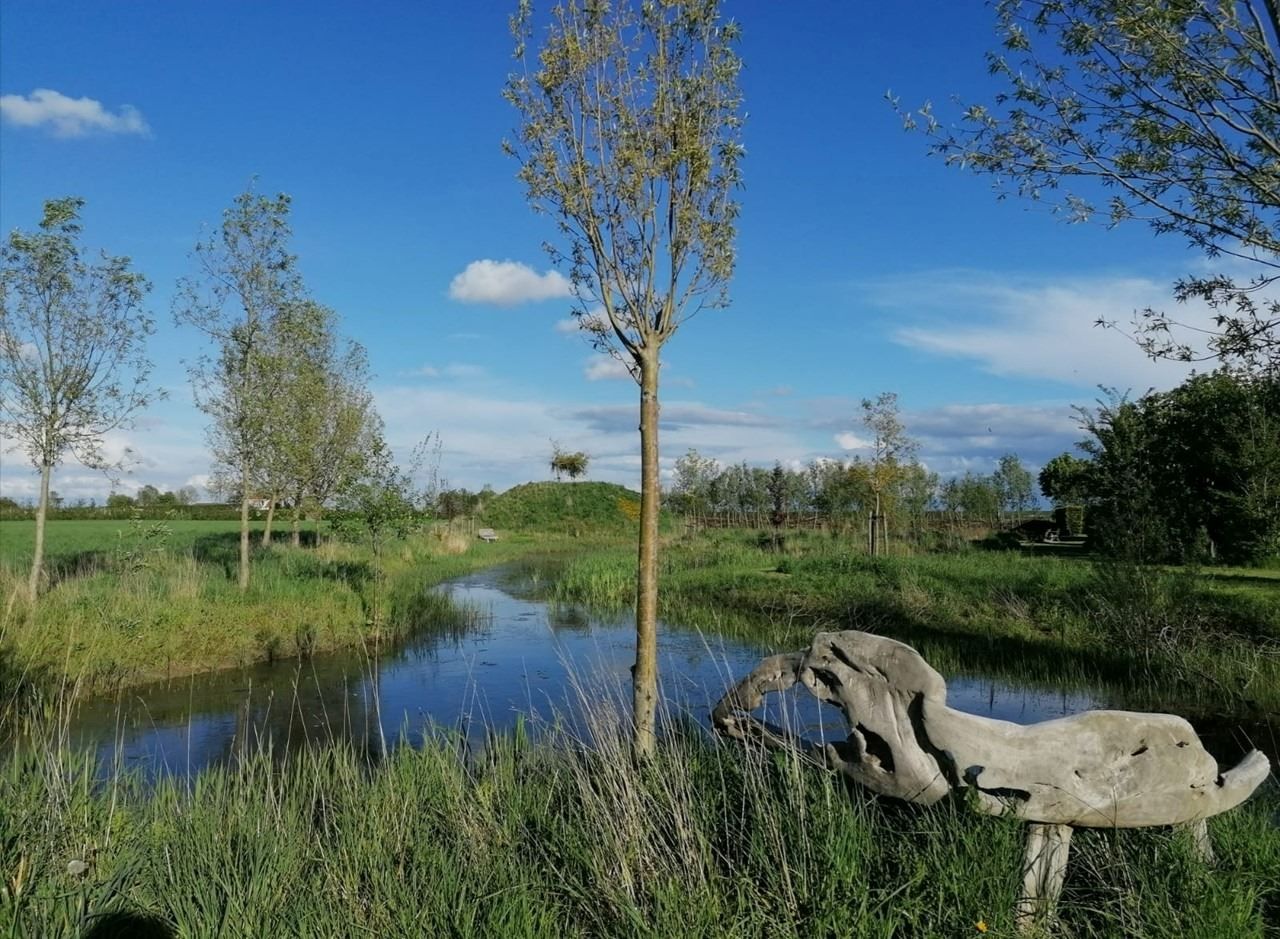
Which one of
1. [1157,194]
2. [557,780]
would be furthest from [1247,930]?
[1157,194]

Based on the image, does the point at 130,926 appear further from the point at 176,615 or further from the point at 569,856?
the point at 176,615

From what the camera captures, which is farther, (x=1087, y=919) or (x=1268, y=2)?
(x=1268, y=2)

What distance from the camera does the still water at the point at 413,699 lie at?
8.57 meters

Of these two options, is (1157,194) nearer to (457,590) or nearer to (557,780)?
(557,780)

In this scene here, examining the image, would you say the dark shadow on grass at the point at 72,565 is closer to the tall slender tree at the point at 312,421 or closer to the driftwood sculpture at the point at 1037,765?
the tall slender tree at the point at 312,421

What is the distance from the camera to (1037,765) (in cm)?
345

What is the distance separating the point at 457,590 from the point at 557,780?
2002 cm

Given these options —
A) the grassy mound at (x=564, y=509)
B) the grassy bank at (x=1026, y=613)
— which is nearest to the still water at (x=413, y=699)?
the grassy bank at (x=1026, y=613)

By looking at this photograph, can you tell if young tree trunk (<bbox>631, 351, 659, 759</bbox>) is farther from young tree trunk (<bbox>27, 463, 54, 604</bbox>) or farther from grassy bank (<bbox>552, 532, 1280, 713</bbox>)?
young tree trunk (<bbox>27, 463, 54, 604</bbox>)

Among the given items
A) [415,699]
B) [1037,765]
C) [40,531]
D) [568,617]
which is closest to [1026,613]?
[568,617]

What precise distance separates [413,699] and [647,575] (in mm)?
7282

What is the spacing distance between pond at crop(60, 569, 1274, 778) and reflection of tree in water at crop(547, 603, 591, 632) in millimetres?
1447

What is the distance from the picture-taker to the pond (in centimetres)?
855

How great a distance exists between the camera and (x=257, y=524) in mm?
50938
